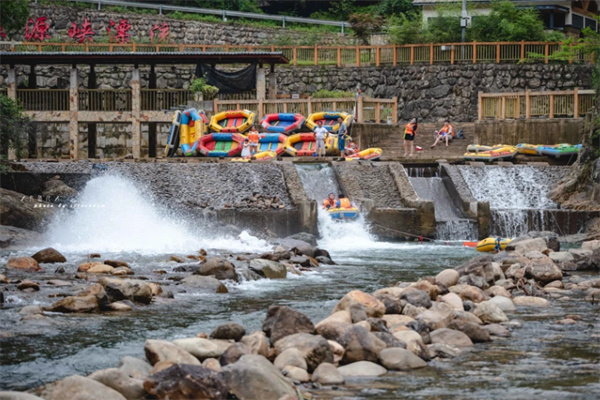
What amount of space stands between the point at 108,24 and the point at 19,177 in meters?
25.6

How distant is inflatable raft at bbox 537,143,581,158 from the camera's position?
108 ft

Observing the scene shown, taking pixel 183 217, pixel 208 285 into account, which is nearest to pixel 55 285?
pixel 208 285

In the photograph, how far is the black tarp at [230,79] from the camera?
1561 inches

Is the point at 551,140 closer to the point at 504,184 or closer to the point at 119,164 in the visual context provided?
the point at 504,184

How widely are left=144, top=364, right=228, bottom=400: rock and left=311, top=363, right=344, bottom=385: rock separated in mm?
1160

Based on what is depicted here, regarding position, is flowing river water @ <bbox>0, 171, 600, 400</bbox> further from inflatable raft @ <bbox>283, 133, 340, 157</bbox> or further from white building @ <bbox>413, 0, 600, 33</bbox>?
white building @ <bbox>413, 0, 600, 33</bbox>

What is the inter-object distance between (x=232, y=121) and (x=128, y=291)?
2291 cm

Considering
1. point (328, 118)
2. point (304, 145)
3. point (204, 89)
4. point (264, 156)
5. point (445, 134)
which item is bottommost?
point (264, 156)

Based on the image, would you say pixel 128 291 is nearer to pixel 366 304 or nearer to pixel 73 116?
pixel 366 304

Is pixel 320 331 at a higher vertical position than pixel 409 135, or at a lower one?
lower

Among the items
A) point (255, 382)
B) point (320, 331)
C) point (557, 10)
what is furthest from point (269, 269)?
point (557, 10)

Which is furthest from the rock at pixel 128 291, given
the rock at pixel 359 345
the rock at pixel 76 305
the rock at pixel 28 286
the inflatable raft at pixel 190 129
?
the inflatable raft at pixel 190 129

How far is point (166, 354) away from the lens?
9914 mm

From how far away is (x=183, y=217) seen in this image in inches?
1041
